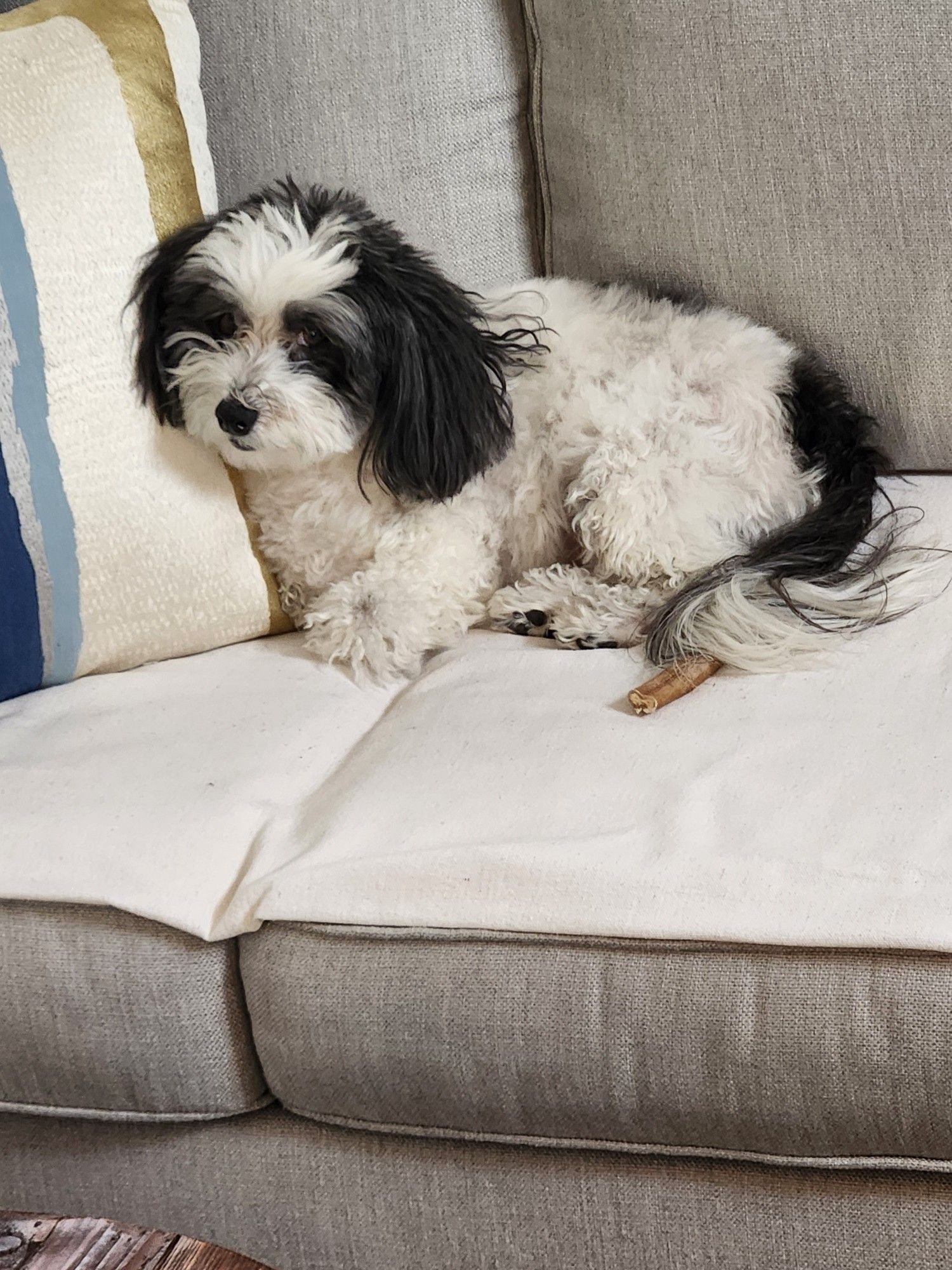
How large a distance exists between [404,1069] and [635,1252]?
27 centimetres

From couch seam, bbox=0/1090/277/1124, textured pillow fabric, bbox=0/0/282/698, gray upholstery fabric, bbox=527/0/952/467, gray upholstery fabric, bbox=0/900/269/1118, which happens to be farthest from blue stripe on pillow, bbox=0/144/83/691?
gray upholstery fabric, bbox=527/0/952/467

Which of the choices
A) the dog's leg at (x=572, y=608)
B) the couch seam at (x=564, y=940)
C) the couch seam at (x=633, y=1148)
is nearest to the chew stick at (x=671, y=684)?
the dog's leg at (x=572, y=608)

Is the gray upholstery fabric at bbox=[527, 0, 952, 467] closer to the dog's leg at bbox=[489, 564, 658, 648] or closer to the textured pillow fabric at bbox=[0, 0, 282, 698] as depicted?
the dog's leg at bbox=[489, 564, 658, 648]

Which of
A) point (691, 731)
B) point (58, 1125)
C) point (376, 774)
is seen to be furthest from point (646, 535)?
point (58, 1125)

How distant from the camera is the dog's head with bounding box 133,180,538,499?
1493mm

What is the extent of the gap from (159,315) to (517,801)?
0.74 metres

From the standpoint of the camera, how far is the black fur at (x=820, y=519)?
1508 mm

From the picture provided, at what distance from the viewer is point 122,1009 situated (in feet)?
3.87

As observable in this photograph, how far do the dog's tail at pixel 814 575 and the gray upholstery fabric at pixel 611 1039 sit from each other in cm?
45

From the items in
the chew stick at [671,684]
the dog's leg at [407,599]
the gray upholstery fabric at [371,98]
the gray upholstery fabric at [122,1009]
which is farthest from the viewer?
the gray upholstery fabric at [371,98]

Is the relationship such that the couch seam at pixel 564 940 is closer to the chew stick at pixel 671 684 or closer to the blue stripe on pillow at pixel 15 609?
the chew stick at pixel 671 684

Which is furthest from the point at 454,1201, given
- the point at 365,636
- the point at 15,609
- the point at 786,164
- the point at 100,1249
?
the point at 786,164

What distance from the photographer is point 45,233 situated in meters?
1.46

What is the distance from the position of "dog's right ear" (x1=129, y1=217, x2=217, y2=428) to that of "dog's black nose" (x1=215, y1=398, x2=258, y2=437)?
8 cm
